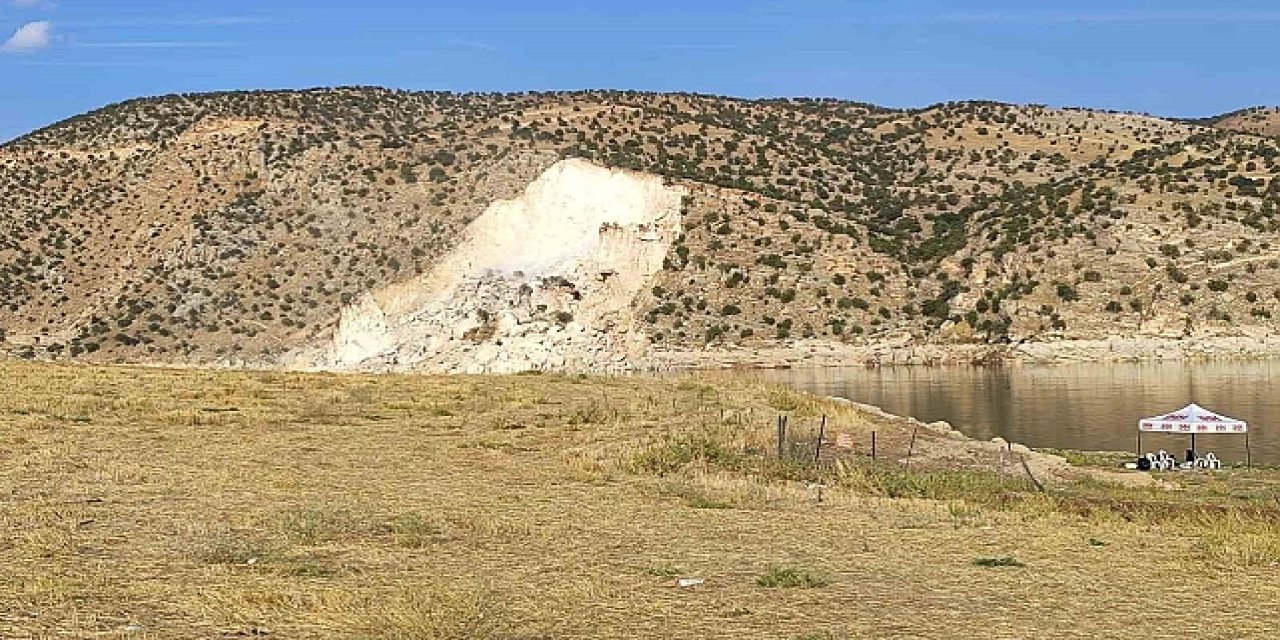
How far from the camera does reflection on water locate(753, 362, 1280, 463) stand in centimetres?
3478

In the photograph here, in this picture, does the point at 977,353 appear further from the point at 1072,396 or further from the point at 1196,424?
the point at 1196,424

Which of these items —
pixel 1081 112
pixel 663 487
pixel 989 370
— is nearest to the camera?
pixel 663 487

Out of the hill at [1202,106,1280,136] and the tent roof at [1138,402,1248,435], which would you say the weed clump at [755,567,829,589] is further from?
the hill at [1202,106,1280,136]

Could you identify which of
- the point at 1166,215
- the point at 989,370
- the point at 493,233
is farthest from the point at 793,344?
the point at 1166,215

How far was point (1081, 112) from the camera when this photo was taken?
354ft

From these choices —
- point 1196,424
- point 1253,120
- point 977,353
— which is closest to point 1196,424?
point 1196,424

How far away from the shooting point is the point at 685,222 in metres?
72.9

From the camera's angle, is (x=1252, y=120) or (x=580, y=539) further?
(x=1252, y=120)

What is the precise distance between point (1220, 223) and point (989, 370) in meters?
17.6

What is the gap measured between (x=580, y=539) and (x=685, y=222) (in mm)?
58748

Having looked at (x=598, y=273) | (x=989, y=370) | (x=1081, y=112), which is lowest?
(x=989, y=370)

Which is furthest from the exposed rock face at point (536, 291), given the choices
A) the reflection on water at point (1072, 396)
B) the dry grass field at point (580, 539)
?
the dry grass field at point (580, 539)

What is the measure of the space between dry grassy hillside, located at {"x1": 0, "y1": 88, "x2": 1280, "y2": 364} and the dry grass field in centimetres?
3941

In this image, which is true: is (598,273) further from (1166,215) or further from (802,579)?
(802,579)
